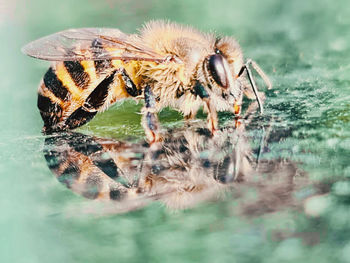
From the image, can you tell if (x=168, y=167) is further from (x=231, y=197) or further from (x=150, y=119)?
(x=150, y=119)

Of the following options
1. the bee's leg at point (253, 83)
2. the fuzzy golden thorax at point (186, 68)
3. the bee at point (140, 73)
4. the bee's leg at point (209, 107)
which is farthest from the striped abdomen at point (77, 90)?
the bee's leg at point (253, 83)

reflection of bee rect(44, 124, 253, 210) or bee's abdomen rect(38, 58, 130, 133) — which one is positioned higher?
bee's abdomen rect(38, 58, 130, 133)

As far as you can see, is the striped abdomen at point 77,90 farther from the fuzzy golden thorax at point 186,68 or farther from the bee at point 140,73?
the fuzzy golden thorax at point 186,68

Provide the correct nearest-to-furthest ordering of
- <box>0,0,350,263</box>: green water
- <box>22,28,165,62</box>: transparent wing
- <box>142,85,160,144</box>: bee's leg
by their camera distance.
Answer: <box>0,0,350,263</box>: green water, <box>142,85,160,144</box>: bee's leg, <box>22,28,165,62</box>: transparent wing

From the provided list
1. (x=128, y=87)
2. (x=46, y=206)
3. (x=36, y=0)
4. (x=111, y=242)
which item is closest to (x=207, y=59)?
(x=128, y=87)

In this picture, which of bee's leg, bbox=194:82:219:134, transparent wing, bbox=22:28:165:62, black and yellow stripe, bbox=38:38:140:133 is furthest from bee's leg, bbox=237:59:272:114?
black and yellow stripe, bbox=38:38:140:133

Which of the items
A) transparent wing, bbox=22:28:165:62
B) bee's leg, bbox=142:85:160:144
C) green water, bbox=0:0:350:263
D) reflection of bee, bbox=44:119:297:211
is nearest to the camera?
green water, bbox=0:0:350:263

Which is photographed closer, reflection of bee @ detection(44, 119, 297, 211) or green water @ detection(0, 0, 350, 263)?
green water @ detection(0, 0, 350, 263)

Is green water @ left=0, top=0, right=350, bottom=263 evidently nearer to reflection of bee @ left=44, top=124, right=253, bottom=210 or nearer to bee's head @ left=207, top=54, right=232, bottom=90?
reflection of bee @ left=44, top=124, right=253, bottom=210

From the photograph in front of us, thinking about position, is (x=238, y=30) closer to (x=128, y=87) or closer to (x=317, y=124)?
(x=128, y=87)
